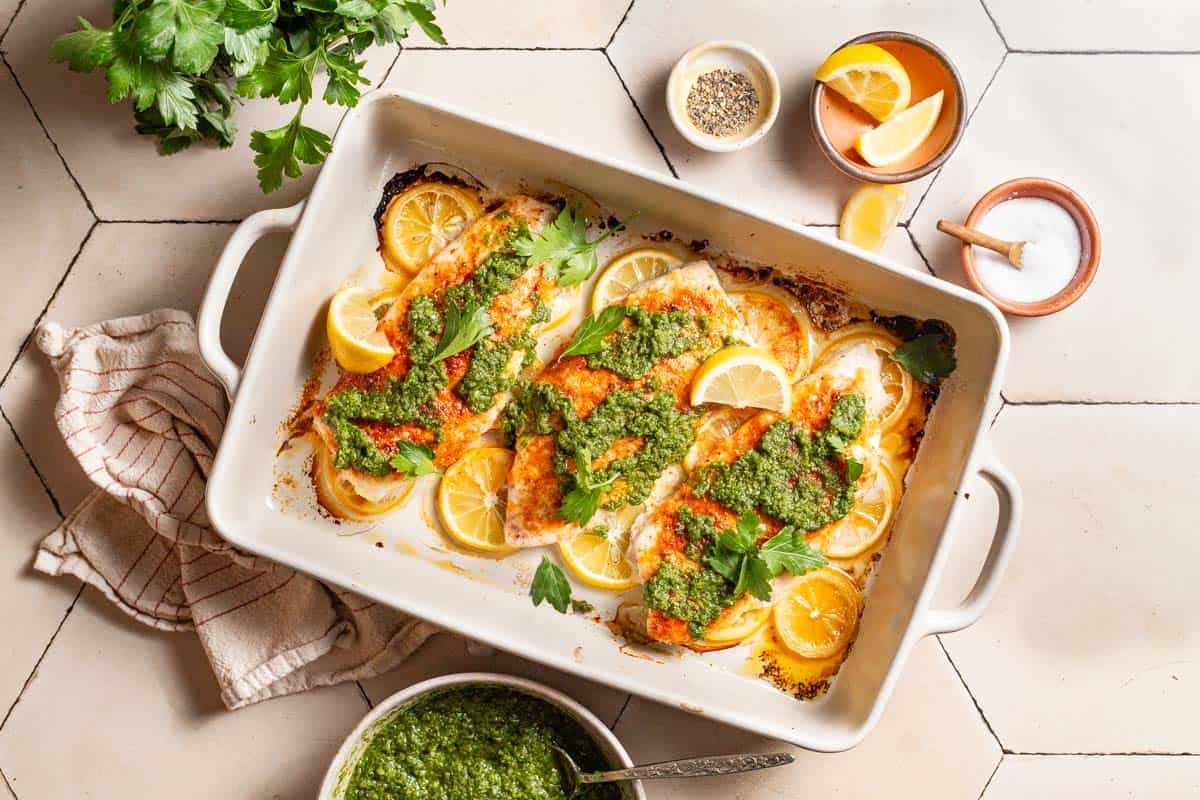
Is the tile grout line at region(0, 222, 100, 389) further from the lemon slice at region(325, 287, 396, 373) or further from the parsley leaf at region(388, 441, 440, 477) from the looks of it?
the parsley leaf at region(388, 441, 440, 477)

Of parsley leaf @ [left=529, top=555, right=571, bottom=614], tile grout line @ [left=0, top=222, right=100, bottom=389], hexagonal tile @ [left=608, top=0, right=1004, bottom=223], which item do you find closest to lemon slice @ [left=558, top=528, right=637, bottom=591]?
parsley leaf @ [left=529, top=555, right=571, bottom=614]

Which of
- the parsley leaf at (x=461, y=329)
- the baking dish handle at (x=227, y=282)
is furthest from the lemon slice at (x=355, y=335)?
the baking dish handle at (x=227, y=282)

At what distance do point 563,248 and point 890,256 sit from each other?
3.24ft

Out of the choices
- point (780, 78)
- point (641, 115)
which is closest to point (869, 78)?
point (780, 78)

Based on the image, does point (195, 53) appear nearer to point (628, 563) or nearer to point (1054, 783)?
point (628, 563)

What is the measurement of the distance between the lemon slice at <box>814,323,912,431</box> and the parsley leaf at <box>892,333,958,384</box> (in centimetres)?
3

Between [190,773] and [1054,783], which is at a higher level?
[1054,783]

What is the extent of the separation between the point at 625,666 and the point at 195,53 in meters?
1.96

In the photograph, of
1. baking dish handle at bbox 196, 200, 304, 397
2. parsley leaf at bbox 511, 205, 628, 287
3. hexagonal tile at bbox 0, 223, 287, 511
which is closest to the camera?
baking dish handle at bbox 196, 200, 304, 397

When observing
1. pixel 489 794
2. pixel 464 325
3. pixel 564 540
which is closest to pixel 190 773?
pixel 489 794

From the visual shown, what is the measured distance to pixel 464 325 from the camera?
2.74 metres

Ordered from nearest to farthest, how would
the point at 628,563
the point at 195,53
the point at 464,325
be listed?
the point at 195,53
the point at 464,325
the point at 628,563

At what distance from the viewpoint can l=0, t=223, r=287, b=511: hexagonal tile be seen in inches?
119

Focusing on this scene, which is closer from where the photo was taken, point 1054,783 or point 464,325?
point 464,325
